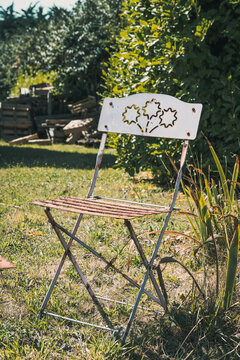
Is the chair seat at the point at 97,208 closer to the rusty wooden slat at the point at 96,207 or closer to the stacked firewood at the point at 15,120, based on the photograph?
the rusty wooden slat at the point at 96,207

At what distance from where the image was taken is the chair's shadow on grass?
730 centimetres

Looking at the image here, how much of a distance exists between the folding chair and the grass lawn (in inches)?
3.5

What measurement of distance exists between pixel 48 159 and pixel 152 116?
18.6 ft

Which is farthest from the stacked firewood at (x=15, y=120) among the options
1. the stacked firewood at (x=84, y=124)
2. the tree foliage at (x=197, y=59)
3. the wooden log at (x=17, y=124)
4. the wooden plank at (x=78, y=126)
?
the tree foliage at (x=197, y=59)

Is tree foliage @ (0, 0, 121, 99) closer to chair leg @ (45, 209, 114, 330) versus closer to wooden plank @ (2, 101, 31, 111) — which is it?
wooden plank @ (2, 101, 31, 111)

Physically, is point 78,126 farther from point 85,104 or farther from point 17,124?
point 17,124

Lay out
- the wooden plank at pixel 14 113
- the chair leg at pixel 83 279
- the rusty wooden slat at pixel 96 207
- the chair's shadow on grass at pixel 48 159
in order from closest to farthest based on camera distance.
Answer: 1. the rusty wooden slat at pixel 96 207
2. the chair leg at pixel 83 279
3. the chair's shadow on grass at pixel 48 159
4. the wooden plank at pixel 14 113

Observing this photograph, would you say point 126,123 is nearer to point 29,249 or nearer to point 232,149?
point 29,249

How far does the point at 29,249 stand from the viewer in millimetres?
3199

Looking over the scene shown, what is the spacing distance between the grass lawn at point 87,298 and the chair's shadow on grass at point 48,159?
2.60m

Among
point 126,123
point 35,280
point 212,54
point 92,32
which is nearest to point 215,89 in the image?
point 212,54

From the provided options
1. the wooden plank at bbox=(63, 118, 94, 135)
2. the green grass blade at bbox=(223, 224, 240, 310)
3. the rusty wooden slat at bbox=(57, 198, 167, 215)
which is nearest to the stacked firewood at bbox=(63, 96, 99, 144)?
the wooden plank at bbox=(63, 118, 94, 135)

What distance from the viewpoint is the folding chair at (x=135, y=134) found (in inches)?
83.8

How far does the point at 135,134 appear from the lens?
8.64 ft
